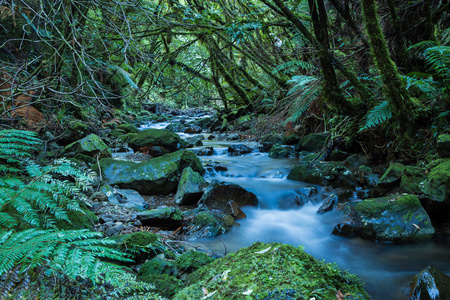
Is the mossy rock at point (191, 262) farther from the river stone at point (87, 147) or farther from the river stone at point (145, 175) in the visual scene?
the river stone at point (87, 147)

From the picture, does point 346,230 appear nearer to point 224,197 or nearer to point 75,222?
point 224,197

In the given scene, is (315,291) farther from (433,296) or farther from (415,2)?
(415,2)

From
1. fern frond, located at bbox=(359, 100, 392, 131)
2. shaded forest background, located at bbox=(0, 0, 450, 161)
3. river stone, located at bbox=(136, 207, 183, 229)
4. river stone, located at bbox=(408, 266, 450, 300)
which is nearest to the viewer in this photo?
river stone, located at bbox=(408, 266, 450, 300)

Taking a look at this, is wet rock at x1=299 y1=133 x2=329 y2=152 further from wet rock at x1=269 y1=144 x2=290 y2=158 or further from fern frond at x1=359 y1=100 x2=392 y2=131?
fern frond at x1=359 y1=100 x2=392 y2=131

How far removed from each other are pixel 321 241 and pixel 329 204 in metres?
0.87

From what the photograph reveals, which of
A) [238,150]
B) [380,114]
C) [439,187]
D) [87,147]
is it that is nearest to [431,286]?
[439,187]

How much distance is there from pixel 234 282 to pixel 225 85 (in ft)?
39.6

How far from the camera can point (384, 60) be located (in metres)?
3.66

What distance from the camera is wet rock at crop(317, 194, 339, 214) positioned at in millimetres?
4426

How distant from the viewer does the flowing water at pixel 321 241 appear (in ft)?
9.50

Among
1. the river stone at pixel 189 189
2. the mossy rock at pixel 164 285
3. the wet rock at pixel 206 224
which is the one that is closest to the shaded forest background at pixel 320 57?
the river stone at pixel 189 189

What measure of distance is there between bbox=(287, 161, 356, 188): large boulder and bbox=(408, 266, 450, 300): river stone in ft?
9.69

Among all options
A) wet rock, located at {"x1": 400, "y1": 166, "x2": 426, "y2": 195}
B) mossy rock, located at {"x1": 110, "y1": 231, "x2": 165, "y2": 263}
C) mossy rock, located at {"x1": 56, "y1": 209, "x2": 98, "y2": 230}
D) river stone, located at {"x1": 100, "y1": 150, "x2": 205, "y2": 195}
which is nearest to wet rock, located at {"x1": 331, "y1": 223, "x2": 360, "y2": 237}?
wet rock, located at {"x1": 400, "y1": 166, "x2": 426, "y2": 195}

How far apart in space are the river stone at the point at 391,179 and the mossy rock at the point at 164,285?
378 centimetres
